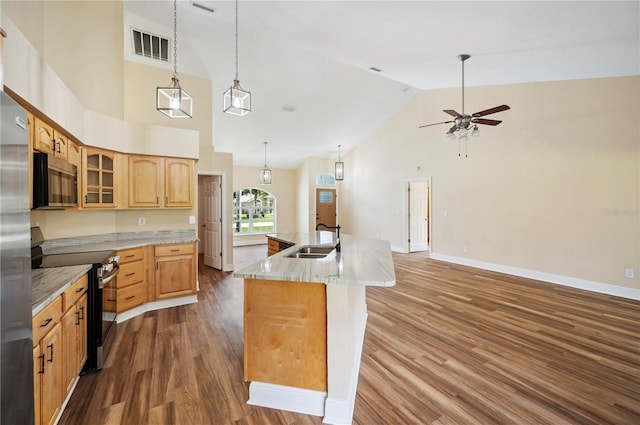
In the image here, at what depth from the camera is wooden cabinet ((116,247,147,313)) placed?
3141mm

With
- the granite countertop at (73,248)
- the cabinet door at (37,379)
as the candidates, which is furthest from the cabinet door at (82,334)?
the cabinet door at (37,379)

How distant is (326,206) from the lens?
9.67 meters

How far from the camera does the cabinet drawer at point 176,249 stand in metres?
3.50

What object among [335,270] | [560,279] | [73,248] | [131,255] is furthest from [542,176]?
[73,248]

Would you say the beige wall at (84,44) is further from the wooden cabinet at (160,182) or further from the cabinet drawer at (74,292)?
the cabinet drawer at (74,292)

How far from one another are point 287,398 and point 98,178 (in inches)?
131

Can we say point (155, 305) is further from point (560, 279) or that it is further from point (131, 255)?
point (560, 279)

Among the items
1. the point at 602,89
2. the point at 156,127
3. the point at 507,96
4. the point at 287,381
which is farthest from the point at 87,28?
the point at 602,89

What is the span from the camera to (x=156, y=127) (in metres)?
3.73

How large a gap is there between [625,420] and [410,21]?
377 cm

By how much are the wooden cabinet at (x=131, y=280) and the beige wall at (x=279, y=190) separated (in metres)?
5.84

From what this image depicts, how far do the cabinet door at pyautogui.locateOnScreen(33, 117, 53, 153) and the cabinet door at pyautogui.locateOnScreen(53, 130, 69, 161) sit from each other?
86mm

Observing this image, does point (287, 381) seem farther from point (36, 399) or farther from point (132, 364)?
point (132, 364)

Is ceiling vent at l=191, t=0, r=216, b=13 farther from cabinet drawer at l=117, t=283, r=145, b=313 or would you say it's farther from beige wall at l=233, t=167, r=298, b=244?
beige wall at l=233, t=167, r=298, b=244
